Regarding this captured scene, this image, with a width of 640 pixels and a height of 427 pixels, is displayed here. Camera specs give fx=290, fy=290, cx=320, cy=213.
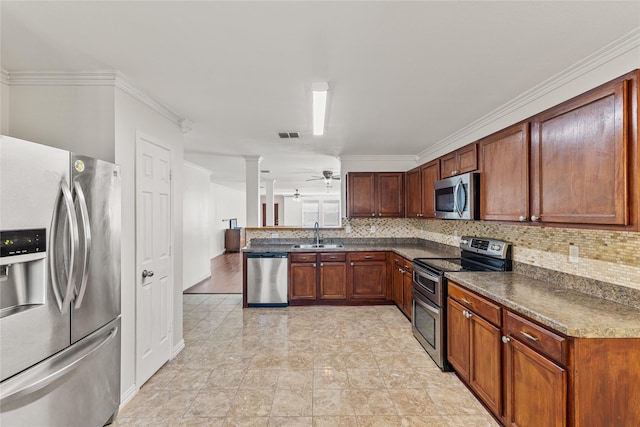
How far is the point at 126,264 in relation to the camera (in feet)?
7.08

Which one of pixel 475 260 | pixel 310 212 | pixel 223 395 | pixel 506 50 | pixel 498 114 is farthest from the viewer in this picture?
pixel 310 212

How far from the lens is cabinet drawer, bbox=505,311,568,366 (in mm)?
1404

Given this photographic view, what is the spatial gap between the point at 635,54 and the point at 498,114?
113 centimetres

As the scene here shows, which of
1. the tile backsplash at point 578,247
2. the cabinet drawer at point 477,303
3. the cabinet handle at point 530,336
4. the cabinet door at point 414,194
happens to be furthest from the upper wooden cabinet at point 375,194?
the cabinet handle at point 530,336

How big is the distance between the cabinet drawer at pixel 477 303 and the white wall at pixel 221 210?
265 inches

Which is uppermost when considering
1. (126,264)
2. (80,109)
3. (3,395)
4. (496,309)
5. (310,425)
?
(80,109)

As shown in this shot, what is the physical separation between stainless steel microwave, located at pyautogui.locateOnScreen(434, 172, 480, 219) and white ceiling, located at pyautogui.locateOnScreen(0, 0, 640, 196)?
667 millimetres

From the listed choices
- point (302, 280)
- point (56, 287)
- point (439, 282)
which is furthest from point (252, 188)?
point (56, 287)

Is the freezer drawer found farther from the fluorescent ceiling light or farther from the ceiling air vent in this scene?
the ceiling air vent

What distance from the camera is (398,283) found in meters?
4.07

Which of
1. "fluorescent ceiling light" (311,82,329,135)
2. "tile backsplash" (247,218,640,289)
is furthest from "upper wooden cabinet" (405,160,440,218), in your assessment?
"fluorescent ceiling light" (311,82,329,135)

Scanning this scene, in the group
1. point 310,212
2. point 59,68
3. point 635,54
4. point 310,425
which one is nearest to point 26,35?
point 59,68

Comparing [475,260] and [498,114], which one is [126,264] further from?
[498,114]

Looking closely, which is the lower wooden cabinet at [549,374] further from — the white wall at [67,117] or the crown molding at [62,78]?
the crown molding at [62,78]
